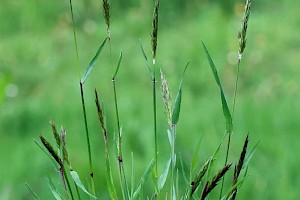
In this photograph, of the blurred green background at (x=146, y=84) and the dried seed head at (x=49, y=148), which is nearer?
the dried seed head at (x=49, y=148)

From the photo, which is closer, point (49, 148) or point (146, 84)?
point (49, 148)

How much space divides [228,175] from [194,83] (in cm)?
104

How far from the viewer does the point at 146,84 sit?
379cm

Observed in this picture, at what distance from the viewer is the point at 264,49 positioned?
3.98 m

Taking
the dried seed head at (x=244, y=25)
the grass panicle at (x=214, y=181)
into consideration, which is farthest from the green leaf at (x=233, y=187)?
the dried seed head at (x=244, y=25)

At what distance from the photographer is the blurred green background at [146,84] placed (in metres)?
2.88

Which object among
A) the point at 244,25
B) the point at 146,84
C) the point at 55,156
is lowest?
the point at 55,156

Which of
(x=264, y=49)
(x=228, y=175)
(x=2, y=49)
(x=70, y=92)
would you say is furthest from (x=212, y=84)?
(x=2, y=49)

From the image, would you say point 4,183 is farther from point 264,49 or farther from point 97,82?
point 264,49

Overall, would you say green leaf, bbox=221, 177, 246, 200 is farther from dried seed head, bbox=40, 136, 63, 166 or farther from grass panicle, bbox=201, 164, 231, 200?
dried seed head, bbox=40, 136, 63, 166

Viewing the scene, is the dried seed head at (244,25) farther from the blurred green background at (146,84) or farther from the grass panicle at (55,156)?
the blurred green background at (146,84)

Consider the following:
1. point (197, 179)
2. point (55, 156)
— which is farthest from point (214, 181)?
point (55, 156)

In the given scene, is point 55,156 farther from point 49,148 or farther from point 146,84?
point 146,84

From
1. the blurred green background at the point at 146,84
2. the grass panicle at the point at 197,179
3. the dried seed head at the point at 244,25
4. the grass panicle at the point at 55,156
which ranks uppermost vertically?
the blurred green background at the point at 146,84
